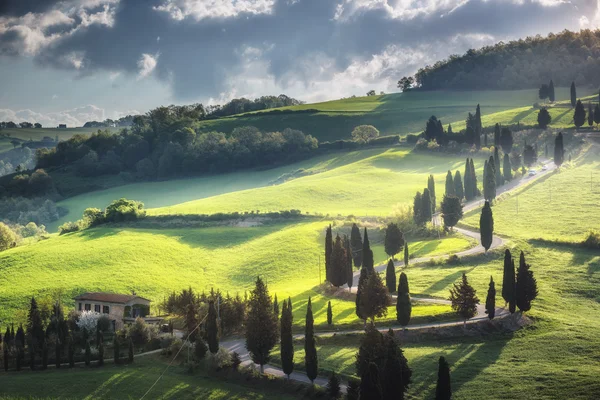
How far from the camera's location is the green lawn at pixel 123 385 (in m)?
62.3

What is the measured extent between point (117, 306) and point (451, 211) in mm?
59623

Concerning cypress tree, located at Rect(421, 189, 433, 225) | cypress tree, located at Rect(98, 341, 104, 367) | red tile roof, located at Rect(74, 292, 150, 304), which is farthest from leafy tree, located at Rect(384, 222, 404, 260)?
cypress tree, located at Rect(98, 341, 104, 367)

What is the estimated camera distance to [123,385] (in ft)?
212

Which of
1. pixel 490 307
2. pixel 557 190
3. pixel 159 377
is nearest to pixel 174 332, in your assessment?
pixel 159 377

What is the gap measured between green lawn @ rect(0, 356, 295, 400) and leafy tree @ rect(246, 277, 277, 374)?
3.75m

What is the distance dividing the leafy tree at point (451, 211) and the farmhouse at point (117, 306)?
55112 mm

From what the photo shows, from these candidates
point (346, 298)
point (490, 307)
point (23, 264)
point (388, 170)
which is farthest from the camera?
point (388, 170)

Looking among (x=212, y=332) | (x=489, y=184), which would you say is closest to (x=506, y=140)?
(x=489, y=184)

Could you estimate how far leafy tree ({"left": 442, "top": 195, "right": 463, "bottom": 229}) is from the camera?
117188mm

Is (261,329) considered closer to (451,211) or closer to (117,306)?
(117,306)

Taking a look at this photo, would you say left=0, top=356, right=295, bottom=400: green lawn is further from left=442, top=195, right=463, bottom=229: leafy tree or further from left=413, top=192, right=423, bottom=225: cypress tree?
left=413, top=192, right=423, bottom=225: cypress tree

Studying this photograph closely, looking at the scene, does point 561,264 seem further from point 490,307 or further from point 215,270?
point 215,270

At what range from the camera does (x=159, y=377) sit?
6644 centimetres

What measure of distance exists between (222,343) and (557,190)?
84745mm
